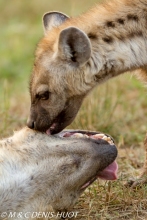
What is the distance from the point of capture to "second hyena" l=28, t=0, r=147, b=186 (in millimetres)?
4656

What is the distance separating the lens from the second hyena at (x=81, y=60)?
4656mm

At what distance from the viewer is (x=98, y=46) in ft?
15.3

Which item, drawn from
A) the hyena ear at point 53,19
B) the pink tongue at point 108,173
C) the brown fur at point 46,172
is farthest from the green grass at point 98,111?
the hyena ear at point 53,19

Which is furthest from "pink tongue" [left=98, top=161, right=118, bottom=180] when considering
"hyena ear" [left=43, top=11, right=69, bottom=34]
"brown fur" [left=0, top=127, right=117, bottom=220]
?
"hyena ear" [left=43, top=11, right=69, bottom=34]

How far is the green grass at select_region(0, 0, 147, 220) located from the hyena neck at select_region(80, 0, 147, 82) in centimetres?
79

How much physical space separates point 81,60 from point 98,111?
195 centimetres

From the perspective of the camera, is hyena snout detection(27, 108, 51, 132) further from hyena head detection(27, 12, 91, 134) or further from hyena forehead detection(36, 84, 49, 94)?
hyena forehead detection(36, 84, 49, 94)

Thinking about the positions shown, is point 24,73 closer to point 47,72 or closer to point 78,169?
point 47,72

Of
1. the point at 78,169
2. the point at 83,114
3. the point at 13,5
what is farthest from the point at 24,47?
the point at 78,169

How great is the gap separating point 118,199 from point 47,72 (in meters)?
1.02

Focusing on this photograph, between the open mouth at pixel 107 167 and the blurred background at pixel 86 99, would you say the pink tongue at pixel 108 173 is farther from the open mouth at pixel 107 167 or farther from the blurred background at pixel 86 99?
the blurred background at pixel 86 99

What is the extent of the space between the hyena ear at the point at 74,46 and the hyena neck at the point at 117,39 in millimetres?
90

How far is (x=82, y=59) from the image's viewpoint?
15.1ft

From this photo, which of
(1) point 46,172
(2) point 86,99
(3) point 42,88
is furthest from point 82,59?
(2) point 86,99
